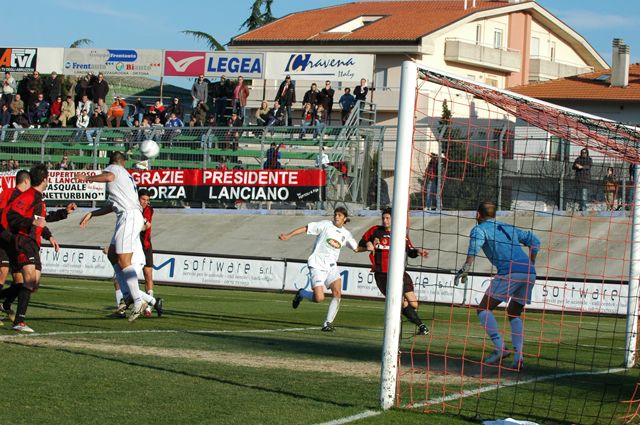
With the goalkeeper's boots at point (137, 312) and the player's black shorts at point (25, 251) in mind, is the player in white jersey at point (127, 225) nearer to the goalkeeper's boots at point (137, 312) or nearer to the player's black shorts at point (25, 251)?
the goalkeeper's boots at point (137, 312)

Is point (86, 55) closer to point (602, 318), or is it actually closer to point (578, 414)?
point (602, 318)

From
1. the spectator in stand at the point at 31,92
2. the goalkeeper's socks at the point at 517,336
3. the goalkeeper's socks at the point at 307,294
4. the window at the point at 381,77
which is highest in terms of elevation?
the window at the point at 381,77

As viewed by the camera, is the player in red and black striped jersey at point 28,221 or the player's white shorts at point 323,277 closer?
the player in red and black striped jersey at point 28,221

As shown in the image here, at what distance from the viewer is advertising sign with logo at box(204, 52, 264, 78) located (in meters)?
40.3

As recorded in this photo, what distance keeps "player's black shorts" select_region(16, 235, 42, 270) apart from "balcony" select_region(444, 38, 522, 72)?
47.0 metres

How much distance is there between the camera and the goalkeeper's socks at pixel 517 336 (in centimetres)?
1153

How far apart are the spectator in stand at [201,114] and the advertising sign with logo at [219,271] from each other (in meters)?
10.8

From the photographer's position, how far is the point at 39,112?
3953cm

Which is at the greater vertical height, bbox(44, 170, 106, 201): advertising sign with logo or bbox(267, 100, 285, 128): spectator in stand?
bbox(267, 100, 285, 128): spectator in stand

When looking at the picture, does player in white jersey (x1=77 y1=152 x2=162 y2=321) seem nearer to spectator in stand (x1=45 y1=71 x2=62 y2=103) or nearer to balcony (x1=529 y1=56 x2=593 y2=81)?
spectator in stand (x1=45 y1=71 x2=62 y2=103)

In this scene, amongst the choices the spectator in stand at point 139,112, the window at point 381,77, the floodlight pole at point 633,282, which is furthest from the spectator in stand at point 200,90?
the floodlight pole at point 633,282

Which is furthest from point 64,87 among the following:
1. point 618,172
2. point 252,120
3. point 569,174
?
point 618,172

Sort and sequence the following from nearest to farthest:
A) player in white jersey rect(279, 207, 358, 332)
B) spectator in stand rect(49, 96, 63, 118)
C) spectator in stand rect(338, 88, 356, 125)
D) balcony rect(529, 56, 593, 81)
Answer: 1. player in white jersey rect(279, 207, 358, 332)
2. spectator in stand rect(338, 88, 356, 125)
3. spectator in stand rect(49, 96, 63, 118)
4. balcony rect(529, 56, 593, 81)

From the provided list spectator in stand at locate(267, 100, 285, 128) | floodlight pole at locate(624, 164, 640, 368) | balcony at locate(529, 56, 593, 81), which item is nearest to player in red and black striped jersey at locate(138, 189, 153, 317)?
floodlight pole at locate(624, 164, 640, 368)
